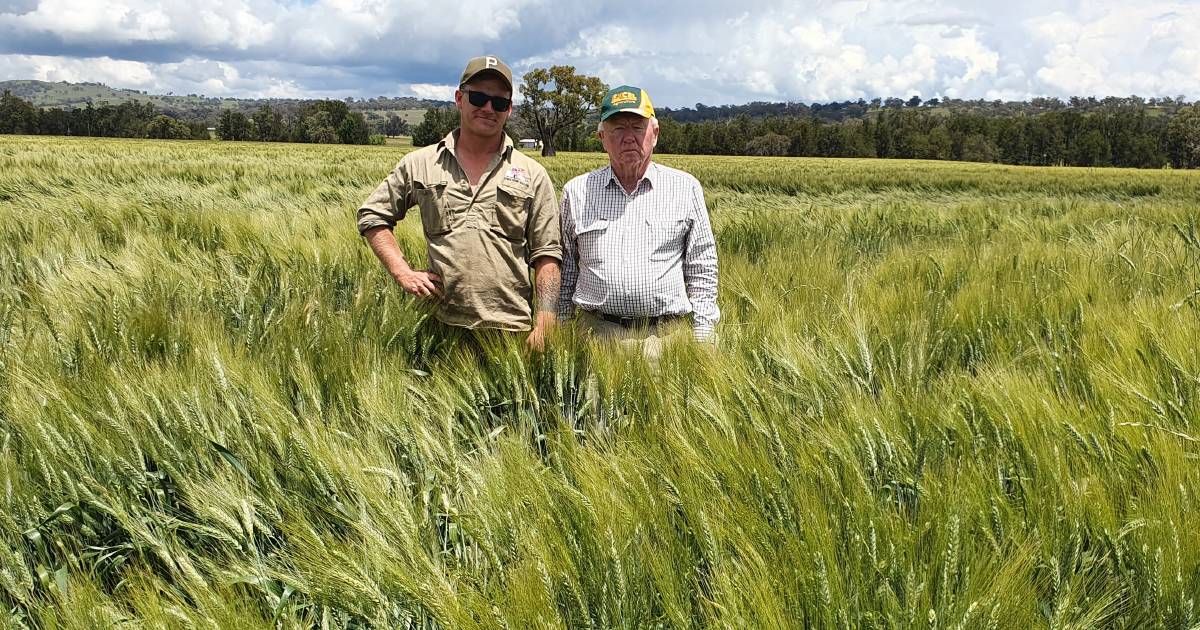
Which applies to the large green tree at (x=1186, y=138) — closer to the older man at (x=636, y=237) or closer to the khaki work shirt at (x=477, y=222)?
the older man at (x=636, y=237)

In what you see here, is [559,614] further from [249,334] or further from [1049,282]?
[1049,282]

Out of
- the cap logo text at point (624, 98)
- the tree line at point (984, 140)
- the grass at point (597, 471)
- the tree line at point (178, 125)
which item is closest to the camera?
the grass at point (597, 471)

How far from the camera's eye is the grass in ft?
3.05

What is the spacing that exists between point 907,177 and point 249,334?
2533cm

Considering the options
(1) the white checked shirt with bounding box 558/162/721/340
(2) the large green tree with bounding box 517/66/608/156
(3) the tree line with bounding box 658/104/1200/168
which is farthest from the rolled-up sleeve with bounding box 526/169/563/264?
(3) the tree line with bounding box 658/104/1200/168

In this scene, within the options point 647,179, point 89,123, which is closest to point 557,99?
point 647,179

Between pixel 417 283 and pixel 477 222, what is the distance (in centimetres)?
30

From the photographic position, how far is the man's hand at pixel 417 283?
2342mm

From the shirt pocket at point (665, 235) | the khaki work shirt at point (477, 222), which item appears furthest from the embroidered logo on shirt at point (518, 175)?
the shirt pocket at point (665, 235)

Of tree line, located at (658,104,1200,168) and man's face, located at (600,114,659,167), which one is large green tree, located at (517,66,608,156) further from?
man's face, located at (600,114,659,167)

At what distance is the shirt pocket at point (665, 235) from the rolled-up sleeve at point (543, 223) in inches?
13.7

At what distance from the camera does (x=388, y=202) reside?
2.53 metres

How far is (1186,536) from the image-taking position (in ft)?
3.10

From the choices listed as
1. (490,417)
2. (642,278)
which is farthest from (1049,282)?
(490,417)
